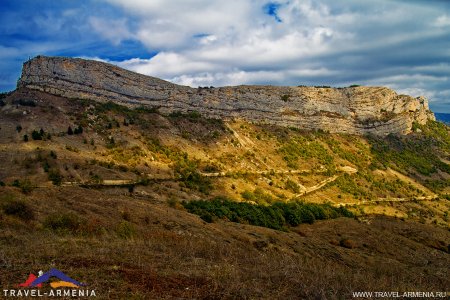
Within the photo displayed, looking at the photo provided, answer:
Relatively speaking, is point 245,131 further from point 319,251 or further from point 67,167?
point 319,251

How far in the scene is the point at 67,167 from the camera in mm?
38781

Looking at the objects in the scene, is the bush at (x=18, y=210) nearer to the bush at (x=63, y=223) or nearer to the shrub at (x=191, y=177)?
the bush at (x=63, y=223)

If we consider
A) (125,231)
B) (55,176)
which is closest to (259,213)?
(55,176)

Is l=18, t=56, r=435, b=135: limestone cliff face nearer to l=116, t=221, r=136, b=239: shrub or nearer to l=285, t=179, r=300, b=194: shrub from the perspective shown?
l=285, t=179, r=300, b=194: shrub

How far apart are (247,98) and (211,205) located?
166ft

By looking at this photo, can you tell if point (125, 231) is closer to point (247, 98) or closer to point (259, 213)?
point (259, 213)

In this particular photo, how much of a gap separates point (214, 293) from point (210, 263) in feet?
10.1

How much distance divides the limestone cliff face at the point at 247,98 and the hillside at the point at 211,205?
3.23m

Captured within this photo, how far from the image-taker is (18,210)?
17.5 m

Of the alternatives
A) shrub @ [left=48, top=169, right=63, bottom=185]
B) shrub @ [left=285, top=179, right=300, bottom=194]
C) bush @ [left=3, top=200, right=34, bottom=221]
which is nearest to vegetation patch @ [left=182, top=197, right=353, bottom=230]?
shrub @ [left=285, top=179, right=300, bottom=194]

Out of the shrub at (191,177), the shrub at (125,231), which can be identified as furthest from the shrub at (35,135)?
the shrub at (125,231)

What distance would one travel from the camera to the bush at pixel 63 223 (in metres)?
15.9

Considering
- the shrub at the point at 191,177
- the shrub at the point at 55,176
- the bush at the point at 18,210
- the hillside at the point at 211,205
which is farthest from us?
the shrub at the point at 191,177

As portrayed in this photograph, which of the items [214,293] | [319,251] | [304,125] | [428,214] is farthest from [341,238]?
[304,125]
